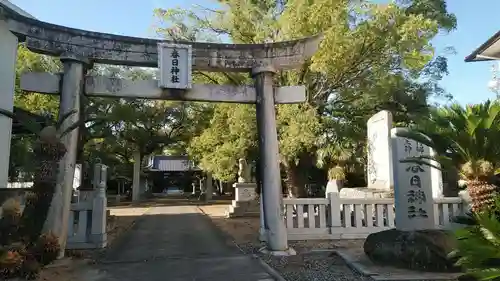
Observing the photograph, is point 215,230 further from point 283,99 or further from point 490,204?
point 490,204

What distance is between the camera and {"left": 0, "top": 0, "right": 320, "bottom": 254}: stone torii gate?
827 centimetres

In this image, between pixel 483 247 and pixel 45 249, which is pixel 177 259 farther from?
pixel 483 247

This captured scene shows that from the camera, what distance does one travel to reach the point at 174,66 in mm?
8805

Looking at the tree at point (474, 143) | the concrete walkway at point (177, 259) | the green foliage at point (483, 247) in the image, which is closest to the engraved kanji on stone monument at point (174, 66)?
the concrete walkway at point (177, 259)

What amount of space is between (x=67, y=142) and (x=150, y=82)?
2.07 metres

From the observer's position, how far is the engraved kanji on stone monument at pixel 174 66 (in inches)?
343

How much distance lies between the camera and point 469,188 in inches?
264

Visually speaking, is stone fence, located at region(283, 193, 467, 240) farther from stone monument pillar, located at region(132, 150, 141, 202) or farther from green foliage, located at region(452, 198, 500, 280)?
stone monument pillar, located at region(132, 150, 141, 202)

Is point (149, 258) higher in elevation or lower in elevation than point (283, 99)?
lower

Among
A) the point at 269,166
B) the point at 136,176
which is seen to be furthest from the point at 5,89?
the point at 136,176

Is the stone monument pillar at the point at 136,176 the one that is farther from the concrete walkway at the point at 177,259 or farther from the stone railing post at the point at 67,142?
the stone railing post at the point at 67,142

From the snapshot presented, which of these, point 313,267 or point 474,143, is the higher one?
point 474,143

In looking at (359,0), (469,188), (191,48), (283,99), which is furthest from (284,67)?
(359,0)

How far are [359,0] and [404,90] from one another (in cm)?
416
